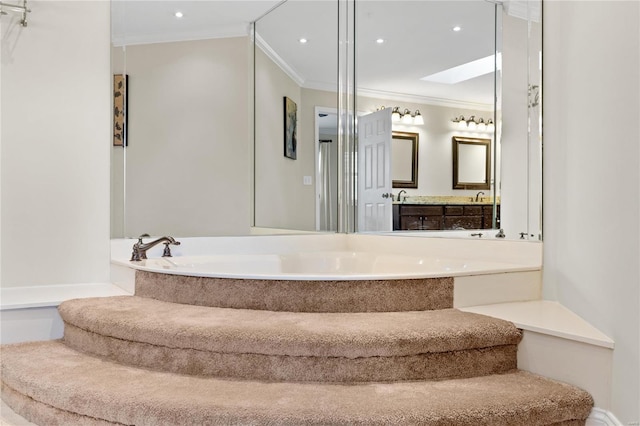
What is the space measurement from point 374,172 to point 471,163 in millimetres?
785

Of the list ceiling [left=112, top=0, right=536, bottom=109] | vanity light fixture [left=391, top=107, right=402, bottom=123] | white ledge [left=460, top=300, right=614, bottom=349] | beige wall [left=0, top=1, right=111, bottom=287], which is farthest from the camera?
vanity light fixture [left=391, top=107, right=402, bottom=123]

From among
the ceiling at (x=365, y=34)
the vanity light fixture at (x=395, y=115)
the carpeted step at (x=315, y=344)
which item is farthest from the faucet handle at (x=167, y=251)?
the vanity light fixture at (x=395, y=115)

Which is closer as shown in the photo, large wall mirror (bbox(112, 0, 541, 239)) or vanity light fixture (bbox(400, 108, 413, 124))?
large wall mirror (bbox(112, 0, 541, 239))

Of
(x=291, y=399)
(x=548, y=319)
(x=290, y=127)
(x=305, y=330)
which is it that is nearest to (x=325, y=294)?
(x=305, y=330)

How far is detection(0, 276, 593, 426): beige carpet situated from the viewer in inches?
57.6

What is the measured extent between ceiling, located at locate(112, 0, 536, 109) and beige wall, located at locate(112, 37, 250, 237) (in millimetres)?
148

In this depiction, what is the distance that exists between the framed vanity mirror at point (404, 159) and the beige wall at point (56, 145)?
1876 millimetres

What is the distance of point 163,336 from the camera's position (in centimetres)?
180

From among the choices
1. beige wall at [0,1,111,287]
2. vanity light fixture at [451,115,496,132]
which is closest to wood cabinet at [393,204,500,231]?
vanity light fixture at [451,115,496,132]

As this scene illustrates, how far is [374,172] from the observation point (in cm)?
342

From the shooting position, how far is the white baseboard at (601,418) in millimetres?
1575

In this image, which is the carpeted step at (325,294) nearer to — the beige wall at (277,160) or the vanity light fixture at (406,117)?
the beige wall at (277,160)

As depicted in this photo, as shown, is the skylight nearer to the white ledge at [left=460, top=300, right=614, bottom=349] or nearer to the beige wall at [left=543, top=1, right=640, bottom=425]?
the beige wall at [left=543, top=1, right=640, bottom=425]

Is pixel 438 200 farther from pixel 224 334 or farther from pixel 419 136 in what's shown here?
pixel 224 334
